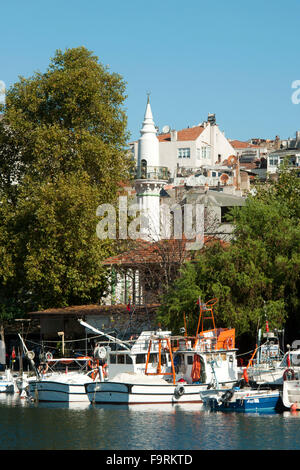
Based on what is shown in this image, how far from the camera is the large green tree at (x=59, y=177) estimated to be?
54.5 meters

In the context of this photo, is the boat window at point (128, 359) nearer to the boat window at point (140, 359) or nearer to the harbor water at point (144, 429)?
the boat window at point (140, 359)

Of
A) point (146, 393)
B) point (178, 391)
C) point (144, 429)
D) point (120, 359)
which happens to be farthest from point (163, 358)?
point (144, 429)

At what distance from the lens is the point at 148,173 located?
205ft

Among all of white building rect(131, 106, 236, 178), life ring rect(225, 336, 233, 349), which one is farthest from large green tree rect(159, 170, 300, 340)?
white building rect(131, 106, 236, 178)

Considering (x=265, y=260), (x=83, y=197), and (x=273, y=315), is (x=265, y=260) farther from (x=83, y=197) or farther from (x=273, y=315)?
(x=83, y=197)

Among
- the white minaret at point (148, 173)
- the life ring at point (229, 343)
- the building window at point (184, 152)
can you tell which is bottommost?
the life ring at point (229, 343)

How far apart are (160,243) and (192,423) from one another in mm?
22708

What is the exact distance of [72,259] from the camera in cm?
5534

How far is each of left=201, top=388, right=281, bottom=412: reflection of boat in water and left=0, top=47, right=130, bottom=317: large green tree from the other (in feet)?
67.9

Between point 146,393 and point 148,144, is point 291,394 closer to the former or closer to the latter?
point 146,393

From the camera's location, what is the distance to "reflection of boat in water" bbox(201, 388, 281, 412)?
34.4m

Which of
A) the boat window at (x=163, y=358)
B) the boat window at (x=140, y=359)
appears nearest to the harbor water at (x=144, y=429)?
the boat window at (x=140, y=359)

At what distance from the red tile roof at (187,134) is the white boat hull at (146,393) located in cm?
8251

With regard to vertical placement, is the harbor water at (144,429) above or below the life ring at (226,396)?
below
